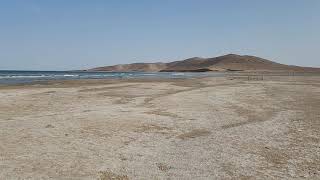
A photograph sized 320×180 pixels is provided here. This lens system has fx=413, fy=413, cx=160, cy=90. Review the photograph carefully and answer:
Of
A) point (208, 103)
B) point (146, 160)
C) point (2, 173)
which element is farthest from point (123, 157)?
point (208, 103)

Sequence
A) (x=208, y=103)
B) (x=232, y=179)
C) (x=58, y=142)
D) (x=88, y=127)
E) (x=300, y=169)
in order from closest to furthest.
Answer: (x=232, y=179)
(x=300, y=169)
(x=58, y=142)
(x=88, y=127)
(x=208, y=103)

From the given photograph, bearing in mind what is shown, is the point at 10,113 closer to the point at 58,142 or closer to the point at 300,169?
the point at 58,142

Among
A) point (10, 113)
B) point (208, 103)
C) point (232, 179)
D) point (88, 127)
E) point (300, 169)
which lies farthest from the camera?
point (208, 103)

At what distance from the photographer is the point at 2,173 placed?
8.88m

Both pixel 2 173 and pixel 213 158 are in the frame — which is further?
pixel 213 158

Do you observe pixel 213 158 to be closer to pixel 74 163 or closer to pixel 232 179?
pixel 232 179

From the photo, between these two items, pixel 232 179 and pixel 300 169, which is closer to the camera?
pixel 232 179

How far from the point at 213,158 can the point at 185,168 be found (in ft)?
3.90

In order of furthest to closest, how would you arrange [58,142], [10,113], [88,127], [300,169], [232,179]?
1. [10,113]
2. [88,127]
3. [58,142]
4. [300,169]
5. [232,179]

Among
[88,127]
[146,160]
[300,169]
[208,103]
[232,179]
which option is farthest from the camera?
[208,103]

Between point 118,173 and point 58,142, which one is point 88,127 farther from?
point 118,173

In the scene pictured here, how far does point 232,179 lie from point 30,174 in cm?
434

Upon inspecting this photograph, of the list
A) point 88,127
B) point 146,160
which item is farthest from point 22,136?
point 146,160

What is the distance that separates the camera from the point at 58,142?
11953 millimetres
